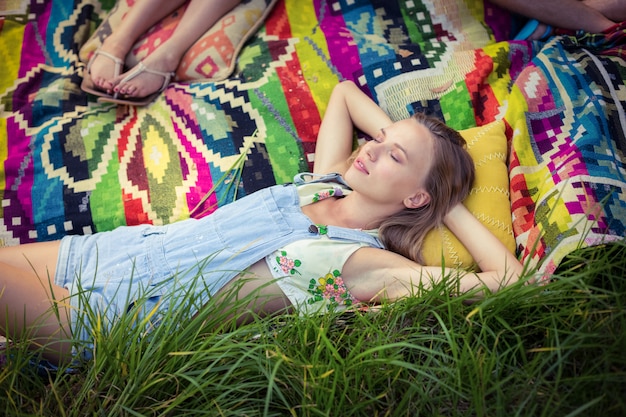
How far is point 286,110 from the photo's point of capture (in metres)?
2.12

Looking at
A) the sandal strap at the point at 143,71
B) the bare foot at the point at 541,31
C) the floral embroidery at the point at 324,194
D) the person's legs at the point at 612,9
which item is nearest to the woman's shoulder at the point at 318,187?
the floral embroidery at the point at 324,194

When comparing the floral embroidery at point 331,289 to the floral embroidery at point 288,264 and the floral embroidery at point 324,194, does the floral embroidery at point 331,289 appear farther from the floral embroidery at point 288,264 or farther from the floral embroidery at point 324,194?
the floral embroidery at point 324,194

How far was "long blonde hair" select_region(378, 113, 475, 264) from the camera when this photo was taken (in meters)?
1.75

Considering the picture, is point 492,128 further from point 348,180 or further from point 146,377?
point 146,377

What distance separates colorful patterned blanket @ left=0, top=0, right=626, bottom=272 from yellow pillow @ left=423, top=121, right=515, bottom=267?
43 mm

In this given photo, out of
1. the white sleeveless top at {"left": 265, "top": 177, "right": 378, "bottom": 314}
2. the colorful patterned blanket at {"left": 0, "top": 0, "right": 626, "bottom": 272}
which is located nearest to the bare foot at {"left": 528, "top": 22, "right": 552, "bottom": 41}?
the colorful patterned blanket at {"left": 0, "top": 0, "right": 626, "bottom": 272}

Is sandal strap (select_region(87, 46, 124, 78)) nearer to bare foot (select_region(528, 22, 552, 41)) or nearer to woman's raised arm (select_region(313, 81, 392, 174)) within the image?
woman's raised arm (select_region(313, 81, 392, 174))

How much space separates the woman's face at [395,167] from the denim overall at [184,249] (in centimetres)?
15

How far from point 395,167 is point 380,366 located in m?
0.62

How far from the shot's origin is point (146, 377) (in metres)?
1.33

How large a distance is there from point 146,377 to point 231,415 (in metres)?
0.22

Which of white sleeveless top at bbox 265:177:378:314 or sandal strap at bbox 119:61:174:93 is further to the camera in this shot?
sandal strap at bbox 119:61:174:93

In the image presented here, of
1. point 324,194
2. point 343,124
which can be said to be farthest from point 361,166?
point 343,124

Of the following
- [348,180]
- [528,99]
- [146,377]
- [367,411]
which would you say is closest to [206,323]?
[146,377]
